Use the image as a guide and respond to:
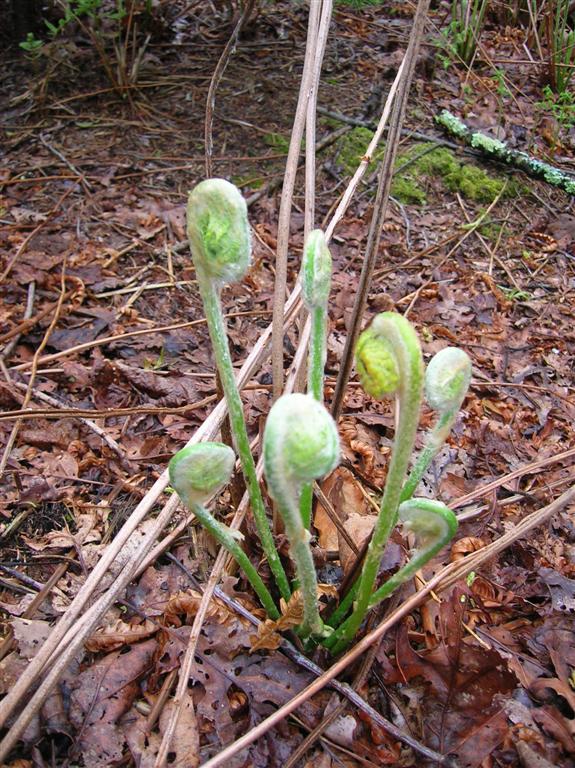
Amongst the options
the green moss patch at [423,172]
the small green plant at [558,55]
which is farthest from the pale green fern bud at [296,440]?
the small green plant at [558,55]

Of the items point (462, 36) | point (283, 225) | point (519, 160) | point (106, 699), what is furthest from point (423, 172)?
point (106, 699)

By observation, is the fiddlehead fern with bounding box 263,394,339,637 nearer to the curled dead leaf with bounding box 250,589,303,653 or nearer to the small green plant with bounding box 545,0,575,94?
the curled dead leaf with bounding box 250,589,303,653

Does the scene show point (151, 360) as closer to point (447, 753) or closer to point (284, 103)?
point (447, 753)

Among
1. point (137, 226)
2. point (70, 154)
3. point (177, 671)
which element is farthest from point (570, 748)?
point (70, 154)

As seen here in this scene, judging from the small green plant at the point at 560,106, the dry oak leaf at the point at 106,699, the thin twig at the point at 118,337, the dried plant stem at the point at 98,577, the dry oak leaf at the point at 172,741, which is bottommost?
the dry oak leaf at the point at 172,741

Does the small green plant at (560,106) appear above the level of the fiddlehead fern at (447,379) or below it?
below

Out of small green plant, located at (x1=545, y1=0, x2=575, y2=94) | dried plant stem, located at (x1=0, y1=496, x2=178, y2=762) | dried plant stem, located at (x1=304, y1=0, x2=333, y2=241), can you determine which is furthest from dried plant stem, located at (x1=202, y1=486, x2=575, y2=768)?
small green plant, located at (x1=545, y1=0, x2=575, y2=94)

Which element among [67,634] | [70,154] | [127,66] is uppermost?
[127,66]

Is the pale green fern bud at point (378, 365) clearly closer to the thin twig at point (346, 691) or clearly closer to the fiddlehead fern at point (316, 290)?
the fiddlehead fern at point (316, 290)
